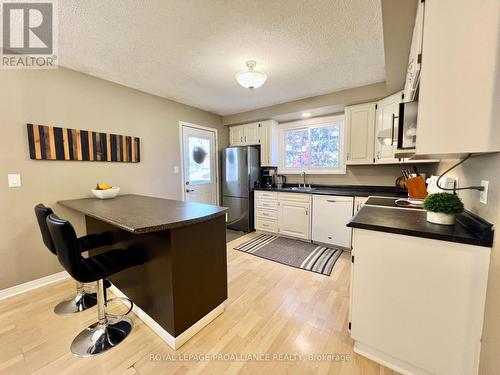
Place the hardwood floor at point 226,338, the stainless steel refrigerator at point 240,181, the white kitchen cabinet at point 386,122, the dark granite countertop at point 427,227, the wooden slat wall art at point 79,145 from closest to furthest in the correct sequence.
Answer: the dark granite countertop at point 427,227, the hardwood floor at point 226,338, the wooden slat wall art at point 79,145, the white kitchen cabinet at point 386,122, the stainless steel refrigerator at point 240,181

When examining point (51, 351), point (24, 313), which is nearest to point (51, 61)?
point (24, 313)

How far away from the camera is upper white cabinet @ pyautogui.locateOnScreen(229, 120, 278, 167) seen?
3.90 metres

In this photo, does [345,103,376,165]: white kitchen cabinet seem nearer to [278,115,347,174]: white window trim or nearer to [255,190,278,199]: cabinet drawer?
[278,115,347,174]: white window trim

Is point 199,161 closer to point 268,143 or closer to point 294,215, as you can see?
point 268,143

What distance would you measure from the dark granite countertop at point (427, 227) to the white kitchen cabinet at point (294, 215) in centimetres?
183

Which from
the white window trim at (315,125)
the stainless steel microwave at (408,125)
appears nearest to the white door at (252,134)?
the white window trim at (315,125)

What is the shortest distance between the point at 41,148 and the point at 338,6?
120 inches

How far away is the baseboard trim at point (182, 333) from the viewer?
4.73 feet

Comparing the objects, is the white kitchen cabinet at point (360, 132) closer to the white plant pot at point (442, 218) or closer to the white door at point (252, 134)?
the white door at point (252, 134)

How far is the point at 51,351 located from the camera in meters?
1.41

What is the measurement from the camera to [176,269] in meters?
1.38

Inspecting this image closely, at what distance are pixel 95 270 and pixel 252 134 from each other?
340cm

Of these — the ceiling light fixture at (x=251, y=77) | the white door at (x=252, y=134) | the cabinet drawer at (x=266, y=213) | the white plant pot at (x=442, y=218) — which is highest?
the ceiling light fixture at (x=251, y=77)

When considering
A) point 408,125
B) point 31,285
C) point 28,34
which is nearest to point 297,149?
point 408,125
